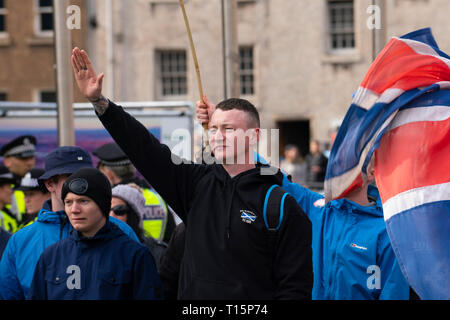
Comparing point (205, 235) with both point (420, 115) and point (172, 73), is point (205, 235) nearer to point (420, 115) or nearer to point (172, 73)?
point (420, 115)

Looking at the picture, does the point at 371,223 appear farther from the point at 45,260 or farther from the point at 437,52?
the point at 45,260

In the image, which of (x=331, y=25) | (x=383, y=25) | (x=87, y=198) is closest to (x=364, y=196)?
(x=87, y=198)

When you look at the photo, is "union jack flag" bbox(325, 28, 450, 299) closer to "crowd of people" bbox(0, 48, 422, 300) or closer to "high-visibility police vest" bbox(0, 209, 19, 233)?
"crowd of people" bbox(0, 48, 422, 300)

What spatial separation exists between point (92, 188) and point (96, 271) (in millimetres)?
493

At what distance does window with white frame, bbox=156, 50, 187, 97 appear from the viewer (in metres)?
26.1

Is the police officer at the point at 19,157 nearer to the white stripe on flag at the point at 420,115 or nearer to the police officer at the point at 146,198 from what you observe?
the police officer at the point at 146,198

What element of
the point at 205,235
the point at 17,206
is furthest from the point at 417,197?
the point at 17,206

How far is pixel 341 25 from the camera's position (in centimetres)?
2531

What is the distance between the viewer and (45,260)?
4.03m

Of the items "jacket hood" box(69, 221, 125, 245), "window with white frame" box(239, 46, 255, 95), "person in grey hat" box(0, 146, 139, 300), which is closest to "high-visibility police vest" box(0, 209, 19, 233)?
"person in grey hat" box(0, 146, 139, 300)

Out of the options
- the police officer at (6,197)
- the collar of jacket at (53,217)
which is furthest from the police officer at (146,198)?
the collar of jacket at (53,217)

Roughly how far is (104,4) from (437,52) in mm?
22237

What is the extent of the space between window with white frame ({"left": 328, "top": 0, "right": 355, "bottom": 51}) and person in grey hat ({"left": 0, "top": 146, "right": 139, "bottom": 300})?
69.2 ft

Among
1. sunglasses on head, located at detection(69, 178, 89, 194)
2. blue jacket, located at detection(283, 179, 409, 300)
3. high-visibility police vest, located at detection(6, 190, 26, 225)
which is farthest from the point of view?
high-visibility police vest, located at detection(6, 190, 26, 225)
